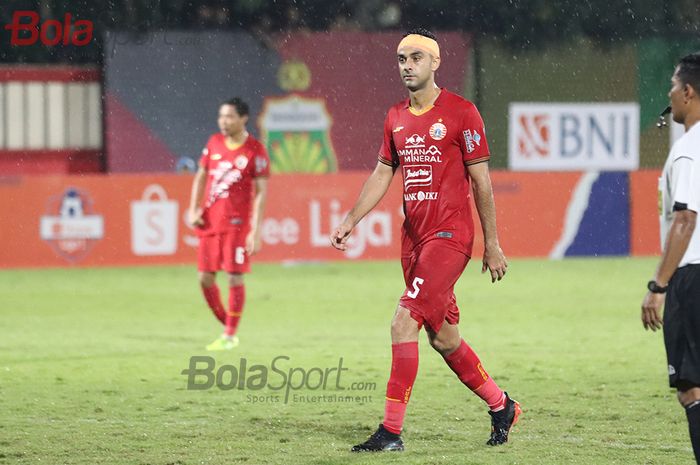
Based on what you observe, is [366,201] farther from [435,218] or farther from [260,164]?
[260,164]

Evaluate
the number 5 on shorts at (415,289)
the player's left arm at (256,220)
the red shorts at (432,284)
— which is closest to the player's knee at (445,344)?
the red shorts at (432,284)

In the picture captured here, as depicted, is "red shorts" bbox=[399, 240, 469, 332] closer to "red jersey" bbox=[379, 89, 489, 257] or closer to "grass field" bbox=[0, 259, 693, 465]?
"red jersey" bbox=[379, 89, 489, 257]

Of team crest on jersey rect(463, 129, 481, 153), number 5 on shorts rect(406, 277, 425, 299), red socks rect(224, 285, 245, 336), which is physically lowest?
red socks rect(224, 285, 245, 336)

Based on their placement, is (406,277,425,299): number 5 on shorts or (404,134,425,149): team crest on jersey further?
(404,134,425,149): team crest on jersey

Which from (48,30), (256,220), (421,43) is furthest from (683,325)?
(48,30)

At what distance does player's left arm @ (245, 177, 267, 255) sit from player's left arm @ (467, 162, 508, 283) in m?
4.44

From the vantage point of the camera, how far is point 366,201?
7137 mm

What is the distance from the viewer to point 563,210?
20.3m

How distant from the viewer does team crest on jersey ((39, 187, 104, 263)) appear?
1872cm

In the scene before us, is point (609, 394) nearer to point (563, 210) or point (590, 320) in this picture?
point (590, 320)

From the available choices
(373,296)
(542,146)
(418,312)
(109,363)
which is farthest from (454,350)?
(542,146)

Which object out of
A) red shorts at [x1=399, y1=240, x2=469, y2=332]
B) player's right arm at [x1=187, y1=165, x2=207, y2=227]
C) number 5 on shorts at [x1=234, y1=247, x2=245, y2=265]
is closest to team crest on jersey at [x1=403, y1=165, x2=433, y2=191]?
red shorts at [x1=399, y1=240, x2=469, y2=332]

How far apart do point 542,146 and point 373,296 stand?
1208cm

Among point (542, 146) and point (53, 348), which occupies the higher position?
point (542, 146)
